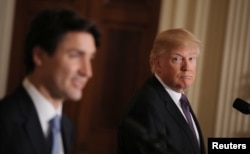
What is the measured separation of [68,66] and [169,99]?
762 millimetres

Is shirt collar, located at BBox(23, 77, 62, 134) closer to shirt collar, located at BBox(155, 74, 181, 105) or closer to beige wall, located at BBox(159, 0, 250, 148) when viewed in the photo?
shirt collar, located at BBox(155, 74, 181, 105)

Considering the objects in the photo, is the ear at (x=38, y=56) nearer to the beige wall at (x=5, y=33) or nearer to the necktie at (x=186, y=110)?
the necktie at (x=186, y=110)

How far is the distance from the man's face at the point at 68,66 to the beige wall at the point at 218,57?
1.84 meters

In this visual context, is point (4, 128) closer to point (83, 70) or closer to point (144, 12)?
point (83, 70)

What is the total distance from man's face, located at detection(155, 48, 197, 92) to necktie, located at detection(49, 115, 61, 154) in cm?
76

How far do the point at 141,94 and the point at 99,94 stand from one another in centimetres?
143

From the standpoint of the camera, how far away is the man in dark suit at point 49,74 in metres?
1.23

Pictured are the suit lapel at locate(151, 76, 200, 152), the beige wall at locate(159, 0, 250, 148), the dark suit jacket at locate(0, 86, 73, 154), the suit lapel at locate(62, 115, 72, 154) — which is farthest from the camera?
the beige wall at locate(159, 0, 250, 148)

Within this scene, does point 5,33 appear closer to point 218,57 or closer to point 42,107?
point 218,57

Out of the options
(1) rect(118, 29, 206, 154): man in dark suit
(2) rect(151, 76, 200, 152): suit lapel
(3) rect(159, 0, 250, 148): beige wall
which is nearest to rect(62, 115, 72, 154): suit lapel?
(1) rect(118, 29, 206, 154): man in dark suit

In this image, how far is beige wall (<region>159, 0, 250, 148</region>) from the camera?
2980mm

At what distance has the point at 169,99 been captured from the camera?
1.92 m

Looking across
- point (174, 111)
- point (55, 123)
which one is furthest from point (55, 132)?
point (174, 111)

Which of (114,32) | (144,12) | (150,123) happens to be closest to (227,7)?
(144,12)
